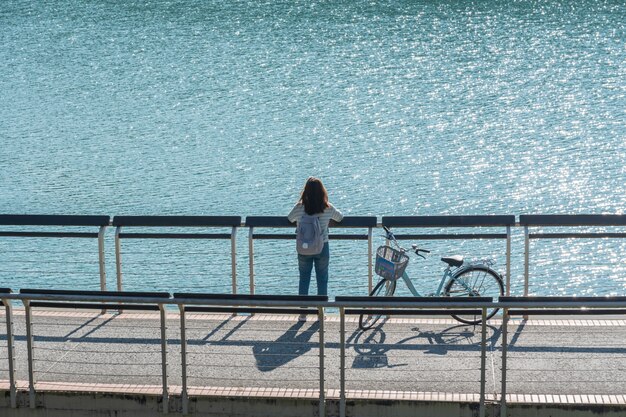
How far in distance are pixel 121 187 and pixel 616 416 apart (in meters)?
18.3

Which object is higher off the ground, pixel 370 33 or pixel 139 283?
pixel 370 33

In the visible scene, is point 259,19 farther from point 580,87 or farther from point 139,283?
point 139,283

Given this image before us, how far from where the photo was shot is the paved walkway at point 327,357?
8.12m

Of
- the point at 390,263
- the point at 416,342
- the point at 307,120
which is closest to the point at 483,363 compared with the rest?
the point at 416,342

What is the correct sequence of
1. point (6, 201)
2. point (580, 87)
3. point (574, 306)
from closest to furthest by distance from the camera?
1. point (574, 306)
2. point (6, 201)
3. point (580, 87)

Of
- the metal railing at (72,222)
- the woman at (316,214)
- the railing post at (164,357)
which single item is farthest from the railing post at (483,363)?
the metal railing at (72,222)

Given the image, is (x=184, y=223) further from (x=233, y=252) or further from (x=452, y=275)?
(x=452, y=275)

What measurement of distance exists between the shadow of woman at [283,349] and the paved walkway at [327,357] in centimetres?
1

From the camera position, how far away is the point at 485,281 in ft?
33.6

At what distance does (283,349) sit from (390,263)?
1.39m

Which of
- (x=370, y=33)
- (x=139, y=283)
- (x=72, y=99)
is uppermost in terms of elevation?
(x=370, y=33)

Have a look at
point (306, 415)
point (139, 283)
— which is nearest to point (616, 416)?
point (306, 415)

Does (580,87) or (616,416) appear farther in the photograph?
(580,87)

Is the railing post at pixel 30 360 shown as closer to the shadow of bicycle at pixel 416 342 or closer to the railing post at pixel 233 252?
the shadow of bicycle at pixel 416 342
